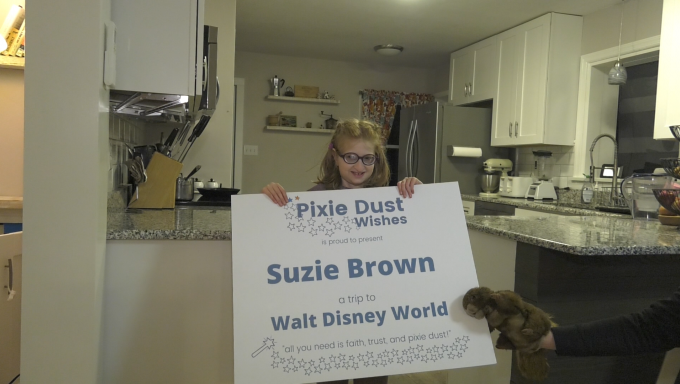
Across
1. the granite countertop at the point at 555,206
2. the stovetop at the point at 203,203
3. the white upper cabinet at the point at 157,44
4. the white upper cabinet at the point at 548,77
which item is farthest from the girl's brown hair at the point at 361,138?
the white upper cabinet at the point at 548,77

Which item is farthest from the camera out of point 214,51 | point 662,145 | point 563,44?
point 563,44

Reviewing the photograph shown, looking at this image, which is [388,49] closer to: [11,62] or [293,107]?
[293,107]

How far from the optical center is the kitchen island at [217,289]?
4.89 feet

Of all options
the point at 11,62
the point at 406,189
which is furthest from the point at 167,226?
the point at 11,62

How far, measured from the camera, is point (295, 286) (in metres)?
1.14

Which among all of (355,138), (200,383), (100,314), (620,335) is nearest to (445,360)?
(620,335)

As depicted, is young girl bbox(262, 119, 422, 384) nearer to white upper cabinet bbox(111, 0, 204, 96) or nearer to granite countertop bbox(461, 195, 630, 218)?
white upper cabinet bbox(111, 0, 204, 96)

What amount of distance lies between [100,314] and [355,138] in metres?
0.93

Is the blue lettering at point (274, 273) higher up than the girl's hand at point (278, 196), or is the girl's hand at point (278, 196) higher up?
the girl's hand at point (278, 196)

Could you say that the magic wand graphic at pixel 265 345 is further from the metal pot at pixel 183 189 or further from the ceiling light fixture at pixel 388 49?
the ceiling light fixture at pixel 388 49

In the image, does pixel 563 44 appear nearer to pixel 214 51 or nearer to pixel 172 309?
pixel 214 51

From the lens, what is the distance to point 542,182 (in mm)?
3609

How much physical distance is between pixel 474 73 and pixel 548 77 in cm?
93

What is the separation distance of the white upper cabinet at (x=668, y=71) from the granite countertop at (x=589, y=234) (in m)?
1.03
